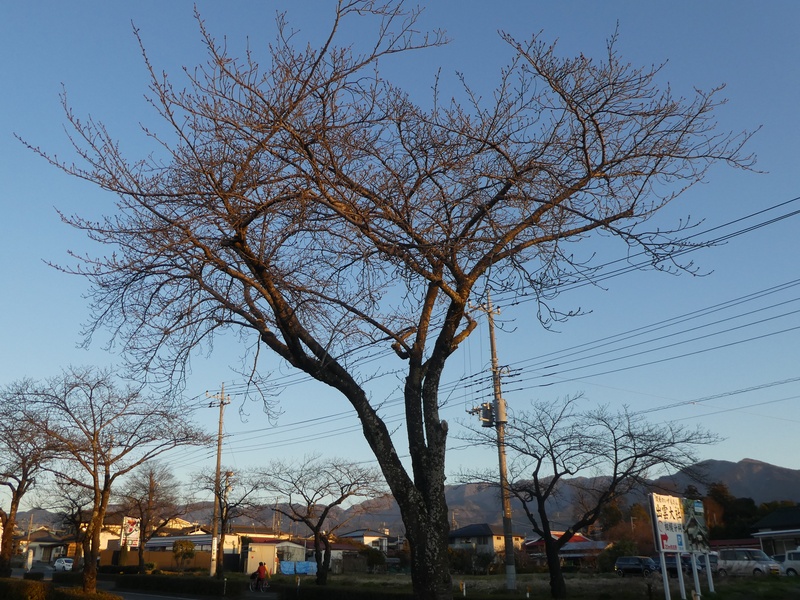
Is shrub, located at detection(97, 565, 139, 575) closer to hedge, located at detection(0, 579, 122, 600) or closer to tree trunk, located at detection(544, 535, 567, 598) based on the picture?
hedge, located at detection(0, 579, 122, 600)

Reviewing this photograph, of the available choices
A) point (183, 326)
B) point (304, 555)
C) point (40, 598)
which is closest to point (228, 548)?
point (304, 555)

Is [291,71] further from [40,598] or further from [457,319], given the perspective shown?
[40,598]

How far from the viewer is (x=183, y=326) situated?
9344 millimetres

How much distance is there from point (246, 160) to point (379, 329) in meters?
2.71

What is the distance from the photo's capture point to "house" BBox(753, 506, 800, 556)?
162 feet

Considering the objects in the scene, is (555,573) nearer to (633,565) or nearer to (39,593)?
(39,593)

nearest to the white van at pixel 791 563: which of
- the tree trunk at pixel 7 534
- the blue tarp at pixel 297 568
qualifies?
the blue tarp at pixel 297 568

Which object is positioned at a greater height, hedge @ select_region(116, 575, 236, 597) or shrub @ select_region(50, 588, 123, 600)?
shrub @ select_region(50, 588, 123, 600)

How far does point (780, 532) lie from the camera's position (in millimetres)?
49125

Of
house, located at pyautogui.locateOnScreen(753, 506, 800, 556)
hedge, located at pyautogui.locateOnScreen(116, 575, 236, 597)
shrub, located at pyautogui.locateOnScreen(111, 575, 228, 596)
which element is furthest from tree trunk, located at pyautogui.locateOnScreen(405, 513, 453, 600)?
A: house, located at pyautogui.locateOnScreen(753, 506, 800, 556)

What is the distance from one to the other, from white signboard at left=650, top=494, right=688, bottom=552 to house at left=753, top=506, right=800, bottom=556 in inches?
1564

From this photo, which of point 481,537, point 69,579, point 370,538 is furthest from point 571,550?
point 69,579

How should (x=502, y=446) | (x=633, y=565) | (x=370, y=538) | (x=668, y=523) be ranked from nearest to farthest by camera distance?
(x=668, y=523) → (x=502, y=446) → (x=633, y=565) → (x=370, y=538)

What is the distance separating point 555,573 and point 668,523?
929cm
